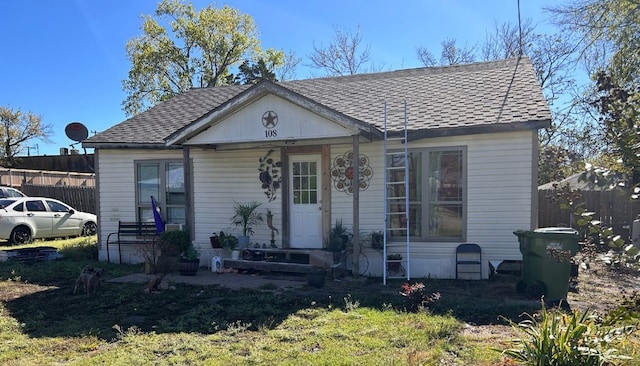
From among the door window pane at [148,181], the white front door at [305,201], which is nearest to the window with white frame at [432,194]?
the white front door at [305,201]

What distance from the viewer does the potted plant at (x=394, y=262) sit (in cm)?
840

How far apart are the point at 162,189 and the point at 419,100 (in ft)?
20.9

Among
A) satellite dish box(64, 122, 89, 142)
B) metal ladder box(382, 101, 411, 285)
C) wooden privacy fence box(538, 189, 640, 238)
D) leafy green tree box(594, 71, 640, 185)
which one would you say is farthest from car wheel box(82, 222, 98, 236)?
leafy green tree box(594, 71, 640, 185)

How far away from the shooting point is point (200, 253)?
Answer: 395 inches

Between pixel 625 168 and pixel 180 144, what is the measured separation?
26.1ft

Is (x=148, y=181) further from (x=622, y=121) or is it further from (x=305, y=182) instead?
(x=622, y=121)

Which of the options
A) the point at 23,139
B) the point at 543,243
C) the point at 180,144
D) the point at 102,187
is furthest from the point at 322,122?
the point at 23,139

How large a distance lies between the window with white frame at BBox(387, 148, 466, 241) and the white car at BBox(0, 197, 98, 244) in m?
11.6

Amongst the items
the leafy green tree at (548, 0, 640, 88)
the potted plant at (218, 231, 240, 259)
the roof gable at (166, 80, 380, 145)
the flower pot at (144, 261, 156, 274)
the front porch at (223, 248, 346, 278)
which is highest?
the leafy green tree at (548, 0, 640, 88)

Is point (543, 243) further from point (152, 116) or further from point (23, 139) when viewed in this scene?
point (23, 139)

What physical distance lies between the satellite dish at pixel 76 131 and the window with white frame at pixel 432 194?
8145 millimetres

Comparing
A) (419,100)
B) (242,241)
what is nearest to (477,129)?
(419,100)

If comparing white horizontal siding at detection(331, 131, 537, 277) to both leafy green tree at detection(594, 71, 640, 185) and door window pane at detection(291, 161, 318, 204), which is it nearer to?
door window pane at detection(291, 161, 318, 204)

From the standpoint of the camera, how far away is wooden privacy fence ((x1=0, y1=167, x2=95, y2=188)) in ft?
70.2
